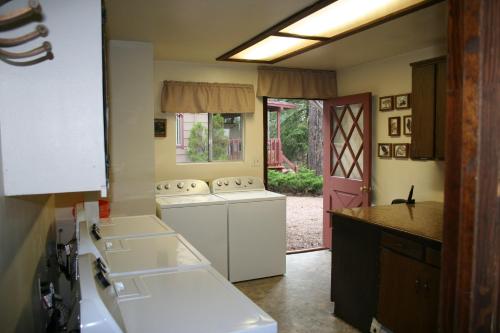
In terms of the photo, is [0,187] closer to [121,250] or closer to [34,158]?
[34,158]

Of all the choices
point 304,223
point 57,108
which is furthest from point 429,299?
point 304,223

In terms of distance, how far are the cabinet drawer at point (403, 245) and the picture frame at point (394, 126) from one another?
6.27ft

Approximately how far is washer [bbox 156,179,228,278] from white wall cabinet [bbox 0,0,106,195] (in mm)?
2663

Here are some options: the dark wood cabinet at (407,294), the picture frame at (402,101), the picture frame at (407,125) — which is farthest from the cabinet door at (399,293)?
the picture frame at (402,101)

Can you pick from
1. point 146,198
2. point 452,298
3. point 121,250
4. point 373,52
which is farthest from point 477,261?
point 373,52

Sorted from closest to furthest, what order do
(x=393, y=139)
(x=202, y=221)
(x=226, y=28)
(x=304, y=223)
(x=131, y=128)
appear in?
(x=226, y=28) < (x=131, y=128) < (x=202, y=221) < (x=393, y=139) < (x=304, y=223)

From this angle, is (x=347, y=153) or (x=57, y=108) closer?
(x=57, y=108)

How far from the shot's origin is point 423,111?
3.61 metres

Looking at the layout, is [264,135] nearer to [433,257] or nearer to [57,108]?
[433,257]

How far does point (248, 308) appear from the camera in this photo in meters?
1.40

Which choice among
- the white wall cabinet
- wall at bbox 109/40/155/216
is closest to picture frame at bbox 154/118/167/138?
wall at bbox 109/40/155/216

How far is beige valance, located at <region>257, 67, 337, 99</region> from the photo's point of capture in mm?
4906

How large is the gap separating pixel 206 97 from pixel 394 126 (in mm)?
2167

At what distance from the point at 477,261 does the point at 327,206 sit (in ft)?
15.5
